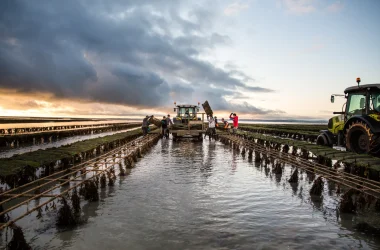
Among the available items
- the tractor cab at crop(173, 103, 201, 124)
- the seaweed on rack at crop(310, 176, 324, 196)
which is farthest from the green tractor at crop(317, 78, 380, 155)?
the tractor cab at crop(173, 103, 201, 124)

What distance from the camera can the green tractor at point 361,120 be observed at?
1077 cm

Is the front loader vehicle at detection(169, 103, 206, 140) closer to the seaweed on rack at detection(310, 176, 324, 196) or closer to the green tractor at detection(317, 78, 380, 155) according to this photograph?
the green tractor at detection(317, 78, 380, 155)

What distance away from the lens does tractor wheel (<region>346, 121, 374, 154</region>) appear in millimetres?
10936

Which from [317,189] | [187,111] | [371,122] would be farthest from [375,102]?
[187,111]

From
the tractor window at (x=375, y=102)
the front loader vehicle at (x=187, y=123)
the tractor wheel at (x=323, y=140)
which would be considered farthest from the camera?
the front loader vehicle at (x=187, y=123)

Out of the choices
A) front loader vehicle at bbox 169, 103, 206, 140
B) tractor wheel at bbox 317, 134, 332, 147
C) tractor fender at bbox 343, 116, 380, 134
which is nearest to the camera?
tractor fender at bbox 343, 116, 380, 134

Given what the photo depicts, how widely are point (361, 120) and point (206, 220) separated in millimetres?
8909

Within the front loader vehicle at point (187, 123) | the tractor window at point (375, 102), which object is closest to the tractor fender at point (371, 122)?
the tractor window at point (375, 102)

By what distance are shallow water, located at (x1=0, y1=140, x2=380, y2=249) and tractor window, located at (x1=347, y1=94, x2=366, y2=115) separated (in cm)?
512

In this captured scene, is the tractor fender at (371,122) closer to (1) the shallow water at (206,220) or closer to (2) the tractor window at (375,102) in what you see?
(2) the tractor window at (375,102)

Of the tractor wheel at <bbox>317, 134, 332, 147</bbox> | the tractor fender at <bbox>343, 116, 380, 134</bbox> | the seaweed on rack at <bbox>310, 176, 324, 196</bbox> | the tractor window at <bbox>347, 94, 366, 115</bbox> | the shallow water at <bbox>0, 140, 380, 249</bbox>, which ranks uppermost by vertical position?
the tractor window at <bbox>347, 94, 366, 115</bbox>

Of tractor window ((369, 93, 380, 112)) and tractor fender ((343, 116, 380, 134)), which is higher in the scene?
tractor window ((369, 93, 380, 112))

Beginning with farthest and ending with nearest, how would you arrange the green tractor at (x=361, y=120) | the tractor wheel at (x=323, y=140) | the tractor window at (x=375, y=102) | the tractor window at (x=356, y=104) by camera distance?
the tractor wheel at (x=323, y=140) < the tractor window at (x=356, y=104) < the tractor window at (x=375, y=102) < the green tractor at (x=361, y=120)

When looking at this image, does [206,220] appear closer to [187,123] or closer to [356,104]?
[356,104]
